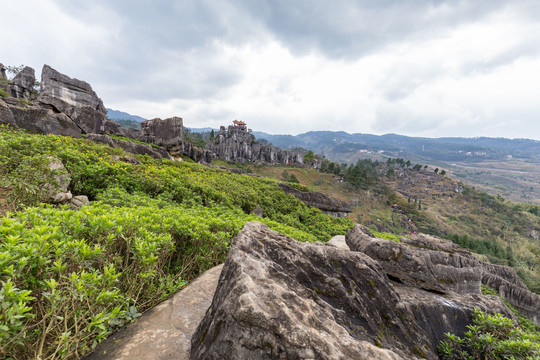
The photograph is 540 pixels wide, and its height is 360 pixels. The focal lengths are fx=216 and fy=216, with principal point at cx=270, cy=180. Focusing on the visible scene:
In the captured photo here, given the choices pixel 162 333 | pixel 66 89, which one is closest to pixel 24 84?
pixel 66 89

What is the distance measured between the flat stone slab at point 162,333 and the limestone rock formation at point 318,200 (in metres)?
22.6

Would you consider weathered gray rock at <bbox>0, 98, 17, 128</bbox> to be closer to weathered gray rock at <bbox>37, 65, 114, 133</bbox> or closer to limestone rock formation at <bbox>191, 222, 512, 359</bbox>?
weathered gray rock at <bbox>37, 65, 114, 133</bbox>

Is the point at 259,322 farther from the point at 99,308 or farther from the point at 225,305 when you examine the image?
the point at 99,308

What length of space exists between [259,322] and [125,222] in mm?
3088

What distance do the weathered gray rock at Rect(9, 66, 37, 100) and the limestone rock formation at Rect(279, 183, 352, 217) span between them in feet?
208

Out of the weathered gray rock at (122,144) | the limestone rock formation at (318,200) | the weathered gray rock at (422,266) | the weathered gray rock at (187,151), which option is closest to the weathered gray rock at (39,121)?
the weathered gray rock at (122,144)

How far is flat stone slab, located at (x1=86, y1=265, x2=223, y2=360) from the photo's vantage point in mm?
2561

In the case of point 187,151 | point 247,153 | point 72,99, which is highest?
point 72,99

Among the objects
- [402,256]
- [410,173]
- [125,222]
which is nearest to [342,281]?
[402,256]

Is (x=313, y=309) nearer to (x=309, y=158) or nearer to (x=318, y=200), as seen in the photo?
(x=318, y=200)

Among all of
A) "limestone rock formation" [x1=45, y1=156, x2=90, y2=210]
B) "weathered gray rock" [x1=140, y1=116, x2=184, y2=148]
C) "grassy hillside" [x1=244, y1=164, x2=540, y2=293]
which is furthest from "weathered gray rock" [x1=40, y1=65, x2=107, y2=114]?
"grassy hillside" [x1=244, y1=164, x2=540, y2=293]

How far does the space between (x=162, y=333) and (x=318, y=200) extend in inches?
1119

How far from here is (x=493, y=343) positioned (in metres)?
3.08

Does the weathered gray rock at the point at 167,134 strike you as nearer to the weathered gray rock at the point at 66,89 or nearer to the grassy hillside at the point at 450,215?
the weathered gray rock at the point at 66,89
